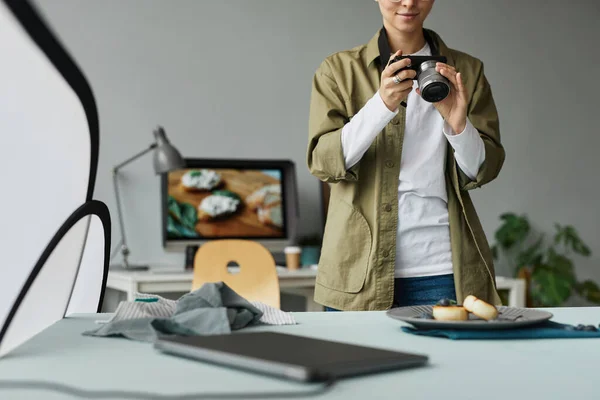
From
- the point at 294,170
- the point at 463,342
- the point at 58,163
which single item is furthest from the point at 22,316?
the point at 294,170

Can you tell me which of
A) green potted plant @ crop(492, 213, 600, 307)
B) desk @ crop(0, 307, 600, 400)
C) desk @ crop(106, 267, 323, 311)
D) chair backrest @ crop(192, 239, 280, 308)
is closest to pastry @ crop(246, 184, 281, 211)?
desk @ crop(106, 267, 323, 311)

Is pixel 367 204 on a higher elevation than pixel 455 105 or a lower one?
lower

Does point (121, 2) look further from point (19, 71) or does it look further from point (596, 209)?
point (596, 209)

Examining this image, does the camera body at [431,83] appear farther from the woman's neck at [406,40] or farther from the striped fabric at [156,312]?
the striped fabric at [156,312]

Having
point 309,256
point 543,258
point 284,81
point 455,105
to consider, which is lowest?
point 543,258

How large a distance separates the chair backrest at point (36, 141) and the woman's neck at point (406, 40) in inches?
33.7

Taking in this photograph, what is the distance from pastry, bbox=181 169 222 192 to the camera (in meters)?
3.12

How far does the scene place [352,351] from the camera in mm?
683

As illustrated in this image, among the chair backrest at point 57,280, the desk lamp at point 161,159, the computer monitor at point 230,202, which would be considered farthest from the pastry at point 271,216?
the chair backrest at point 57,280

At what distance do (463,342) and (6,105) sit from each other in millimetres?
Result: 868

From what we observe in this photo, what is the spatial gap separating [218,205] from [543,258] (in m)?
1.91

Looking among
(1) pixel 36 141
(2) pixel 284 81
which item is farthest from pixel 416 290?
(2) pixel 284 81

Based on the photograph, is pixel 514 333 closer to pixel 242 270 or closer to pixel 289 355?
pixel 289 355

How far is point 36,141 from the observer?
112 cm
